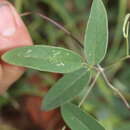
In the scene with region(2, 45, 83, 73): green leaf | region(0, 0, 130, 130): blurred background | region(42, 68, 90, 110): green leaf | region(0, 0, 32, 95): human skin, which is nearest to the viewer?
region(2, 45, 83, 73): green leaf

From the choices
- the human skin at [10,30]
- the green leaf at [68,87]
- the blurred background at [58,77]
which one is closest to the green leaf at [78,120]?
the green leaf at [68,87]

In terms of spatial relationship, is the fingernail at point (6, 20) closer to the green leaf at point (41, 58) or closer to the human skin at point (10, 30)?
the human skin at point (10, 30)

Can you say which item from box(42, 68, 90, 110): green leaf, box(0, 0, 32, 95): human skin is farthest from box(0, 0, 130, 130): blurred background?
box(42, 68, 90, 110): green leaf

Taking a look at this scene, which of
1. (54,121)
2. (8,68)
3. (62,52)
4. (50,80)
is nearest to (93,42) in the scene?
(62,52)

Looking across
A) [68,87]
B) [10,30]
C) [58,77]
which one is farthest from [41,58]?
[58,77]

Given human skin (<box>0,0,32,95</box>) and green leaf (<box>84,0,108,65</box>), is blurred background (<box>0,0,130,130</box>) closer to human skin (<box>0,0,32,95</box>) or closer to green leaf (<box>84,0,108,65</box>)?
human skin (<box>0,0,32,95</box>)

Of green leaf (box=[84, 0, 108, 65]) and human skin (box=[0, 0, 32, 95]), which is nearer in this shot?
green leaf (box=[84, 0, 108, 65])
